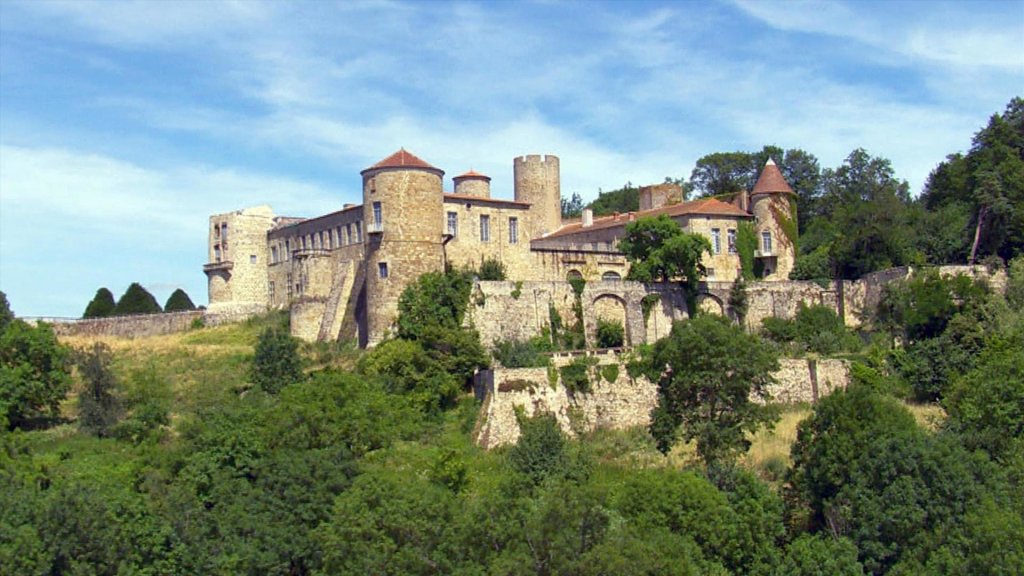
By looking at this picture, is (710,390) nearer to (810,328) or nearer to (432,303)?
(432,303)

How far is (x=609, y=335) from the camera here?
5556 centimetres

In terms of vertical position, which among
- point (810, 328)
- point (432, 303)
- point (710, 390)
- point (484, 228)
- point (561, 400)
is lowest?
point (561, 400)

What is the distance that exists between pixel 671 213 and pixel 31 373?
2439 centimetres

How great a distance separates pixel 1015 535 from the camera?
116ft

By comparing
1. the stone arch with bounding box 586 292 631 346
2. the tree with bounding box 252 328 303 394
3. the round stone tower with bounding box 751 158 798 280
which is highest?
the round stone tower with bounding box 751 158 798 280

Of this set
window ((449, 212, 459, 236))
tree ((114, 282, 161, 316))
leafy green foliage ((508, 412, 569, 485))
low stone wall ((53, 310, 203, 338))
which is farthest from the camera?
tree ((114, 282, 161, 316))

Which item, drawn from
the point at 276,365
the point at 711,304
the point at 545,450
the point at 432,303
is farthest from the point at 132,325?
the point at 545,450

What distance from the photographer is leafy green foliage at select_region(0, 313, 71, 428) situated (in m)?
51.5

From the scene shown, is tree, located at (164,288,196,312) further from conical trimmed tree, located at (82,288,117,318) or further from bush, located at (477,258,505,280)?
bush, located at (477,258,505,280)

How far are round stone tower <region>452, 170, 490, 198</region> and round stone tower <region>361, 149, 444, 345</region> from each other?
761cm

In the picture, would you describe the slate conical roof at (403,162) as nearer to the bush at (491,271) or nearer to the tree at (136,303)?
the bush at (491,271)

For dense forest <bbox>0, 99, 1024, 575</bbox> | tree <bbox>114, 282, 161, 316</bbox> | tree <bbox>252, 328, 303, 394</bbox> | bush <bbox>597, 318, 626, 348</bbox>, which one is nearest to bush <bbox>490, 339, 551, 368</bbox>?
dense forest <bbox>0, 99, 1024, 575</bbox>

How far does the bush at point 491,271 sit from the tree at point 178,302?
20.6m

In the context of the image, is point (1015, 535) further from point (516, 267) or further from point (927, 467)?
point (516, 267)
